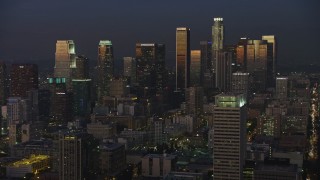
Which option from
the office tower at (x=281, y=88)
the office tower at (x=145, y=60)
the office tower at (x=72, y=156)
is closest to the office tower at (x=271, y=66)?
the office tower at (x=281, y=88)

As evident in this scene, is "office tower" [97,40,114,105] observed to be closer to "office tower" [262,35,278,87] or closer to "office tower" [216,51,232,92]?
"office tower" [216,51,232,92]

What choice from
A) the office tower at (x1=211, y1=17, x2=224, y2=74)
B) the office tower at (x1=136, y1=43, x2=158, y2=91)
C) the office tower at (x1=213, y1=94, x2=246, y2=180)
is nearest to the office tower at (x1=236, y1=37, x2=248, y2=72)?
the office tower at (x1=211, y1=17, x2=224, y2=74)

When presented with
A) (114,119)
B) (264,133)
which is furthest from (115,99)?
(264,133)

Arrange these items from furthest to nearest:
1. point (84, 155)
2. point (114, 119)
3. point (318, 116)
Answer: point (114, 119), point (318, 116), point (84, 155)

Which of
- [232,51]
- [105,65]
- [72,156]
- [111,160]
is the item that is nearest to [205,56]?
[232,51]

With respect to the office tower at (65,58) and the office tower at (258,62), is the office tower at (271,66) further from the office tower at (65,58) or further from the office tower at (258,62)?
the office tower at (65,58)

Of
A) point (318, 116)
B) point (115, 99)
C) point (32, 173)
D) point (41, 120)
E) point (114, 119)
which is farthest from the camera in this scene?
point (115, 99)

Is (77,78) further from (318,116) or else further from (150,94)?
(318,116)
